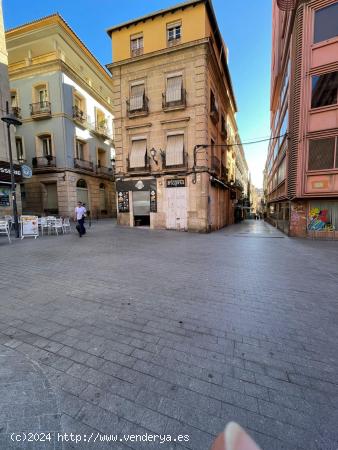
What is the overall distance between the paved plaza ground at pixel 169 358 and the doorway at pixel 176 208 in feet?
31.4

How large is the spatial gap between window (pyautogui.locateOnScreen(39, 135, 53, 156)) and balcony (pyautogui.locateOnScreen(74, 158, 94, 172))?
2425 mm

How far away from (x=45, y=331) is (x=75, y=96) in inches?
962

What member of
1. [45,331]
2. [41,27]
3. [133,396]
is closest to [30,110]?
[41,27]

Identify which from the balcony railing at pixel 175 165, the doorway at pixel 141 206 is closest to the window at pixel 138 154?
the balcony railing at pixel 175 165

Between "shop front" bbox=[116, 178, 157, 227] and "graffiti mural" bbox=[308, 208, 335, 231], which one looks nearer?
"graffiti mural" bbox=[308, 208, 335, 231]

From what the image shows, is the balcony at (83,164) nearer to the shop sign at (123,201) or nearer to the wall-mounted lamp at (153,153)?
the shop sign at (123,201)

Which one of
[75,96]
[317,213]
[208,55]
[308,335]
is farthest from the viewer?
[75,96]

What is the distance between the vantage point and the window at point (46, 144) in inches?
805

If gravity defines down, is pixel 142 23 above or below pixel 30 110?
above

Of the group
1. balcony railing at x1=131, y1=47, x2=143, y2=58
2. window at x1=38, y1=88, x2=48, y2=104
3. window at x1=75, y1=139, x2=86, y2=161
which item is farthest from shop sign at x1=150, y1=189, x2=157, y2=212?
window at x1=38, y1=88, x2=48, y2=104

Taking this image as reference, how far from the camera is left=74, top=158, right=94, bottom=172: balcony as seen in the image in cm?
2095

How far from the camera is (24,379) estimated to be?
205cm

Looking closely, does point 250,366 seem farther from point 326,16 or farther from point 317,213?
Answer: point 326,16

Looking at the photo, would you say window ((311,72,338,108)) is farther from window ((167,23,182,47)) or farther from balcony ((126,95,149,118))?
balcony ((126,95,149,118))
